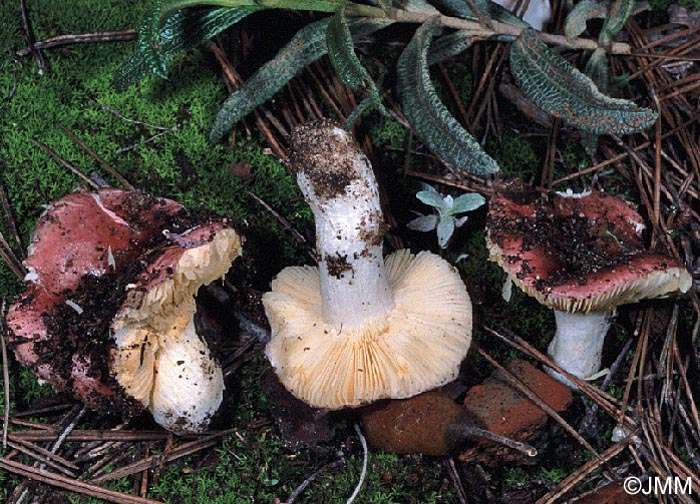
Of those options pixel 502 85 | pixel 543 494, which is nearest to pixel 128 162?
pixel 502 85

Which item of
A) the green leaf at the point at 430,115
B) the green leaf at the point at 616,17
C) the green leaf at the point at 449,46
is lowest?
the green leaf at the point at 430,115

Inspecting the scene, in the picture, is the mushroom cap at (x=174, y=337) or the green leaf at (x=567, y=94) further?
the green leaf at (x=567, y=94)

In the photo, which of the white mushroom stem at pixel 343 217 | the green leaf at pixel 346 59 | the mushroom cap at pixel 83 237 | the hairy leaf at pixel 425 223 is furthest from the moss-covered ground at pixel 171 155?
the green leaf at pixel 346 59

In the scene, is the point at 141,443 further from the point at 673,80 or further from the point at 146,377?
the point at 673,80

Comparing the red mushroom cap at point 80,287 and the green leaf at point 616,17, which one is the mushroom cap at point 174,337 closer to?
the red mushroom cap at point 80,287

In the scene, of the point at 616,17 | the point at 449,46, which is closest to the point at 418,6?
the point at 449,46

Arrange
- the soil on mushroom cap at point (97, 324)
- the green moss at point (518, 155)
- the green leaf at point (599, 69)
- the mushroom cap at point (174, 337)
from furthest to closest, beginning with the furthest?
the green moss at point (518, 155), the green leaf at point (599, 69), the soil on mushroom cap at point (97, 324), the mushroom cap at point (174, 337)
